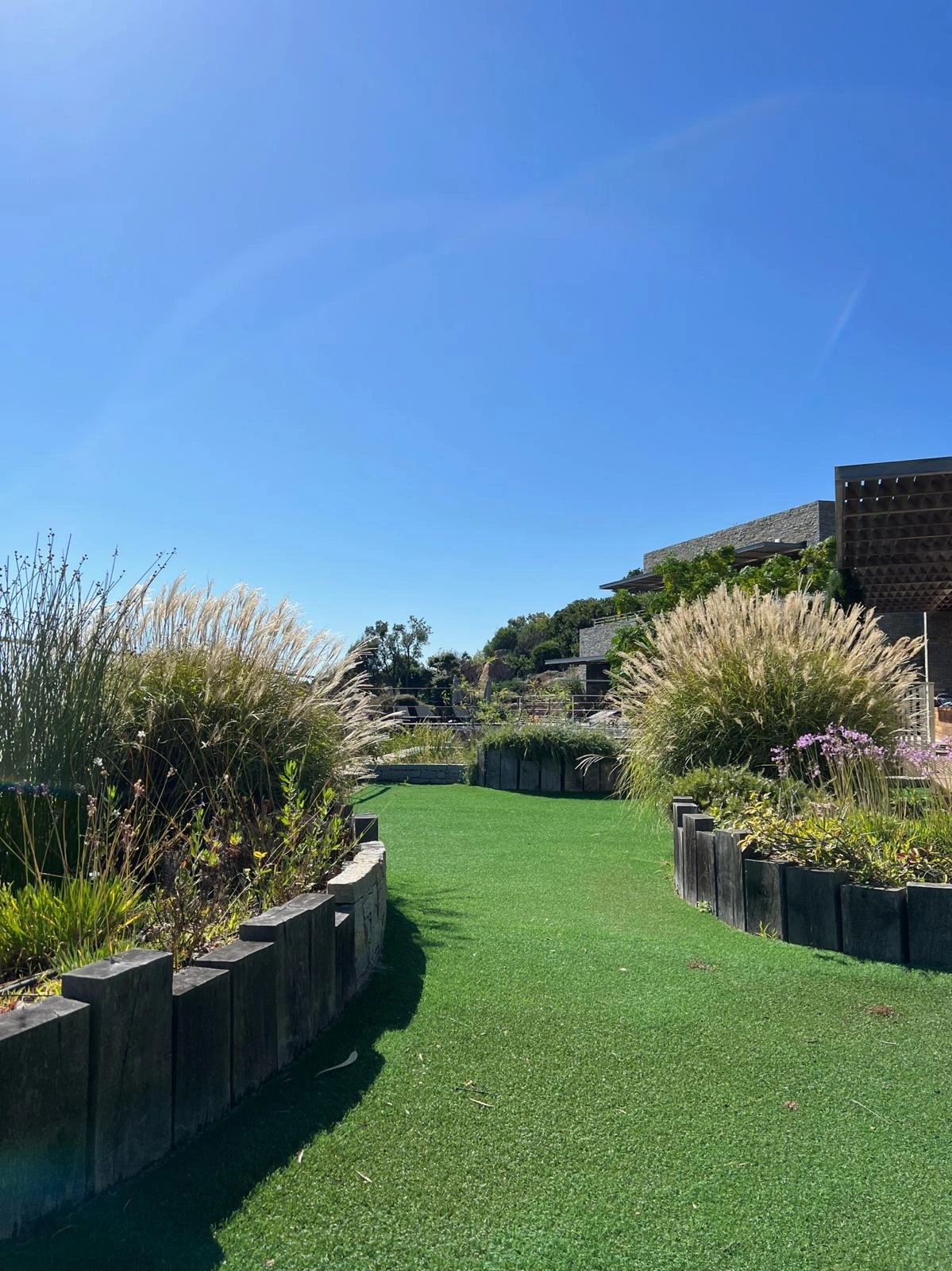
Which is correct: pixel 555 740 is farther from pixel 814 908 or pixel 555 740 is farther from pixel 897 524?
pixel 814 908

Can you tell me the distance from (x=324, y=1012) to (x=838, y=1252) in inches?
60.3

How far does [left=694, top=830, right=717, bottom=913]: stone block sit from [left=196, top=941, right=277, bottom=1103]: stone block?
102 inches

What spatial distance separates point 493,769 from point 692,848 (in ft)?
19.4

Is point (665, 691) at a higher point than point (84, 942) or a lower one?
higher

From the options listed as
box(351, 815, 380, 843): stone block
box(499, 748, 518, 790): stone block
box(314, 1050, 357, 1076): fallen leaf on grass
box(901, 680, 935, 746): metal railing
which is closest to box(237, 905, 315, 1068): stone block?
box(314, 1050, 357, 1076): fallen leaf on grass

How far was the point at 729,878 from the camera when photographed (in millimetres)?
4004

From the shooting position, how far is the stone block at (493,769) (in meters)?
10.1

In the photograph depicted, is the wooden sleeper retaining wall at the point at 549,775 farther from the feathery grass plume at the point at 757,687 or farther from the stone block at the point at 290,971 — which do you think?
the stone block at the point at 290,971

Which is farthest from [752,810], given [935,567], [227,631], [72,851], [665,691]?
[935,567]

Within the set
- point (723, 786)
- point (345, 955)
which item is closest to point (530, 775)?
point (723, 786)

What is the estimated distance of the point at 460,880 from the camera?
485cm

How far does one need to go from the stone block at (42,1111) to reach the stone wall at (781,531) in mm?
26016

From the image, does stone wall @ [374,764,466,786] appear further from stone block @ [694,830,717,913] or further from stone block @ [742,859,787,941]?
stone block @ [742,859,787,941]

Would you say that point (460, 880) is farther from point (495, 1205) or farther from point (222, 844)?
point (495, 1205)
